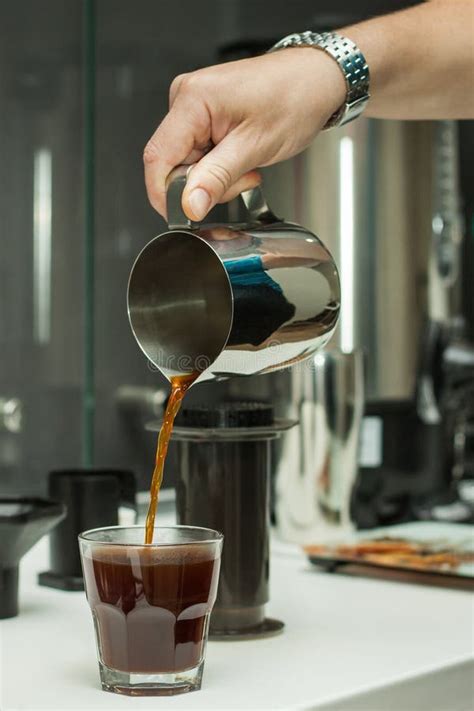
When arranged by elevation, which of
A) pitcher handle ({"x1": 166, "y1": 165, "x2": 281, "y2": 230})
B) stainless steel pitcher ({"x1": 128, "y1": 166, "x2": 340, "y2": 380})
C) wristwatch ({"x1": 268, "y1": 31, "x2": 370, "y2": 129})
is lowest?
stainless steel pitcher ({"x1": 128, "y1": 166, "x2": 340, "y2": 380})

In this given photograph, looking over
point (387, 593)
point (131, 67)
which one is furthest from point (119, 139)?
point (387, 593)

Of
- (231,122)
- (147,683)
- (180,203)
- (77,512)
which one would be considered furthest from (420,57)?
(147,683)

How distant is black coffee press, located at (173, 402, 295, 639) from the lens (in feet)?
3.68

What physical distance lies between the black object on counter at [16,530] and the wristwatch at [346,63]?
0.44 meters

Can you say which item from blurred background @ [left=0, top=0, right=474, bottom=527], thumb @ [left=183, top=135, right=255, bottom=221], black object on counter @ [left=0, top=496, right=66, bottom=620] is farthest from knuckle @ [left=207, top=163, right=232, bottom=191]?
blurred background @ [left=0, top=0, right=474, bottom=527]

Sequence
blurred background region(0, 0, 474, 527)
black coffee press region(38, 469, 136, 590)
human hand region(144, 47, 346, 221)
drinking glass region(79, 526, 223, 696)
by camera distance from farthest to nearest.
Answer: blurred background region(0, 0, 474, 527), black coffee press region(38, 469, 136, 590), human hand region(144, 47, 346, 221), drinking glass region(79, 526, 223, 696)

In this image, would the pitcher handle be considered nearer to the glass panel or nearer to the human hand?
the human hand

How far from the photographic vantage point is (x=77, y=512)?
51.3 inches

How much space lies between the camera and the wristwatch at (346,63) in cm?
115

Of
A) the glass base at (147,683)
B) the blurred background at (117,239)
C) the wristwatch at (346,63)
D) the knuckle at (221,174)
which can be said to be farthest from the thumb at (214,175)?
the blurred background at (117,239)

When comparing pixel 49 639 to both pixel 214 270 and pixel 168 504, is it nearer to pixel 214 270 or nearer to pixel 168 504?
pixel 214 270

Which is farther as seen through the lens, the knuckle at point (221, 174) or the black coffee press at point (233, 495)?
the black coffee press at point (233, 495)

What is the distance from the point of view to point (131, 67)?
2059 millimetres

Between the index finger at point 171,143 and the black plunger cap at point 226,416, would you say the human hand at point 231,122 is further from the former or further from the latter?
the black plunger cap at point 226,416
